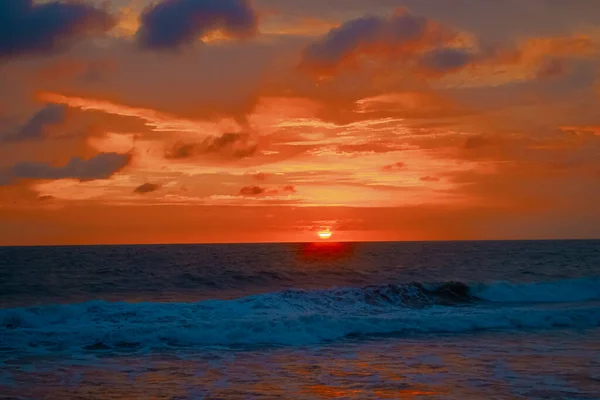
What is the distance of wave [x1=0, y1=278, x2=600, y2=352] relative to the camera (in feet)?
62.1

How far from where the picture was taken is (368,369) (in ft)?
48.3

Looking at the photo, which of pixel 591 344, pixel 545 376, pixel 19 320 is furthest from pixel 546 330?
pixel 19 320

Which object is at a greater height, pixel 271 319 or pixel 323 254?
pixel 323 254

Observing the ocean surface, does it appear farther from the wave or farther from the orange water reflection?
the orange water reflection

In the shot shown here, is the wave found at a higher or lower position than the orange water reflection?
lower

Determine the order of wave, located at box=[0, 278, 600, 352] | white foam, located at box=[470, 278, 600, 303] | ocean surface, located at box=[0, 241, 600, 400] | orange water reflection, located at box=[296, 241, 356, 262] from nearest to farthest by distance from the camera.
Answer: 1. ocean surface, located at box=[0, 241, 600, 400]
2. wave, located at box=[0, 278, 600, 352]
3. white foam, located at box=[470, 278, 600, 303]
4. orange water reflection, located at box=[296, 241, 356, 262]

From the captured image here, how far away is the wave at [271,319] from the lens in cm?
1892

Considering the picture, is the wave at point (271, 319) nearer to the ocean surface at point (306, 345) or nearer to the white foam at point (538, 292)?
the ocean surface at point (306, 345)

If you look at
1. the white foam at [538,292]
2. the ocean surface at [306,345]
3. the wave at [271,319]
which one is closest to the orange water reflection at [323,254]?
the white foam at [538,292]

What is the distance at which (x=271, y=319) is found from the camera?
71.7ft

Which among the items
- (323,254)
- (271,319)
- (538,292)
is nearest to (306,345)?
(271,319)

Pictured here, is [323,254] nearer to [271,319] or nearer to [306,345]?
[271,319]

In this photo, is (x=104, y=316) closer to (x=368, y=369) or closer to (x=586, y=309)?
(x=368, y=369)

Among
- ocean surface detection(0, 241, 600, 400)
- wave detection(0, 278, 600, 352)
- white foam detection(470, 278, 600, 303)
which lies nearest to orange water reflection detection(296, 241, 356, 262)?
white foam detection(470, 278, 600, 303)
